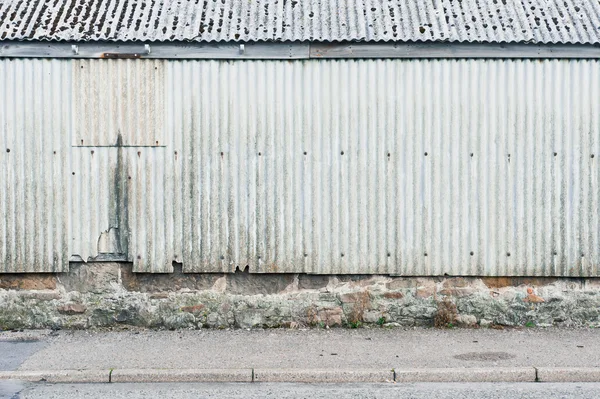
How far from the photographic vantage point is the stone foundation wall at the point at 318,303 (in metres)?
10.1

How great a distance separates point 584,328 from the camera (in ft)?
33.1

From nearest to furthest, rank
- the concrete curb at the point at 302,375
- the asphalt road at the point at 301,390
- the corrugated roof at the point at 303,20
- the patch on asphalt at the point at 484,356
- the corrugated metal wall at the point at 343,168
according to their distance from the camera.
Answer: the asphalt road at the point at 301,390 → the concrete curb at the point at 302,375 → the patch on asphalt at the point at 484,356 → the corrugated roof at the point at 303,20 → the corrugated metal wall at the point at 343,168

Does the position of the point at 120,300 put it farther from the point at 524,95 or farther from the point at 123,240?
the point at 524,95

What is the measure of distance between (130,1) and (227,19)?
146cm

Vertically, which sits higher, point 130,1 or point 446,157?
point 130,1

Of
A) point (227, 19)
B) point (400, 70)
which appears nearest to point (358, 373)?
point (400, 70)

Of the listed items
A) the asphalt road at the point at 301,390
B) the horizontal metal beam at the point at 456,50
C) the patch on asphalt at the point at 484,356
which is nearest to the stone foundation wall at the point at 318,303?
the patch on asphalt at the point at 484,356

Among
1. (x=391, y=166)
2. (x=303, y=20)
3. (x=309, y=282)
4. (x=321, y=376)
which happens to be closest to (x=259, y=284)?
(x=309, y=282)

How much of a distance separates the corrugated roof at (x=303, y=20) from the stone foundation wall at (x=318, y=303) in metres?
2.94

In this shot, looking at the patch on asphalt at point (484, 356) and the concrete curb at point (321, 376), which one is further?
the patch on asphalt at point (484, 356)

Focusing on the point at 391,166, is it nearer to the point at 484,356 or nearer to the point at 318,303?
the point at 318,303

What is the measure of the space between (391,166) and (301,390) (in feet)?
11.2

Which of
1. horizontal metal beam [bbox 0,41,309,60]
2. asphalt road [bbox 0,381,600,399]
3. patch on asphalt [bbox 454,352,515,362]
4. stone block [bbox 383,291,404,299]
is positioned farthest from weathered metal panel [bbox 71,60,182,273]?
patch on asphalt [bbox 454,352,515,362]

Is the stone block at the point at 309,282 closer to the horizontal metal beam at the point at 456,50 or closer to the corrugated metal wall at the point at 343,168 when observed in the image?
the corrugated metal wall at the point at 343,168
